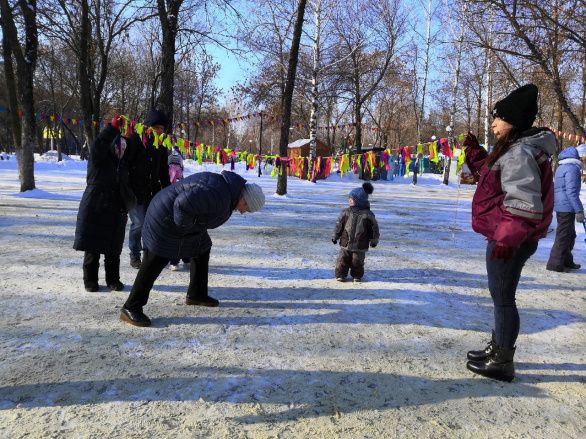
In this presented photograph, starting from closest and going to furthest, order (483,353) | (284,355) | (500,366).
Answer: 1. (500,366)
2. (483,353)
3. (284,355)

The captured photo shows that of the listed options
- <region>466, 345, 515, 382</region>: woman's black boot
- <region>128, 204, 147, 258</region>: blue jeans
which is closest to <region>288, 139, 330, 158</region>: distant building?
<region>128, 204, 147, 258</region>: blue jeans

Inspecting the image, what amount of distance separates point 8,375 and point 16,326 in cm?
86

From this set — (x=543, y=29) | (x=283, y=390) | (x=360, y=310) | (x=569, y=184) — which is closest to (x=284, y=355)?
(x=283, y=390)

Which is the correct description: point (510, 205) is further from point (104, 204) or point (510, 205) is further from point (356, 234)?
point (104, 204)

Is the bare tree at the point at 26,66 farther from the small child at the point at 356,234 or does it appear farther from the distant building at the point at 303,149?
the distant building at the point at 303,149

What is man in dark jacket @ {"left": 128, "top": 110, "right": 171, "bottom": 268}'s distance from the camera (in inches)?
178

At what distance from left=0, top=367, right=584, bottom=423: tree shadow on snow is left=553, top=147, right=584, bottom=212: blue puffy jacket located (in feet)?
11.4

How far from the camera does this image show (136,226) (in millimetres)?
5020

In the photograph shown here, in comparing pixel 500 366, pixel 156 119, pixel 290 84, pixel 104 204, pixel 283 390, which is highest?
pixel 290 84

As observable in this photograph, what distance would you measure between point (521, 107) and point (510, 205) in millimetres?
663

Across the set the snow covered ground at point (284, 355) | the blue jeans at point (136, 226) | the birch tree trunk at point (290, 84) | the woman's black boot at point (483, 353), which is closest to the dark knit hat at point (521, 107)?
the woman's black boot at point (483, 353)

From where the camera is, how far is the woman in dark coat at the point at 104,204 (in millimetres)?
4148

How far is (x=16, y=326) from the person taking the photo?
349cm

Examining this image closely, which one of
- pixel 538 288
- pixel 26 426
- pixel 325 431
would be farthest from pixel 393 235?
pixel 26 426
